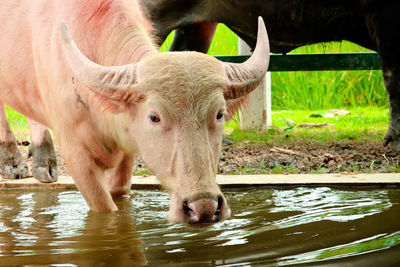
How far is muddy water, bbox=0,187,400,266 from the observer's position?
2.78 meters

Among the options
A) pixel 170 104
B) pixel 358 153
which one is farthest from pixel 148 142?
pixel 358 153

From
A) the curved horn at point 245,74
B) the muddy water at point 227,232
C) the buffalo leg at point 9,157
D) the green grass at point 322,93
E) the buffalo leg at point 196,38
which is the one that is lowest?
the muddy water at point 227,232

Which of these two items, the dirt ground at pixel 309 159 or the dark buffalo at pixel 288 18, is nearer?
the dirt ground at pixel 309 159

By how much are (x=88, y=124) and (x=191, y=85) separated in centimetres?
92

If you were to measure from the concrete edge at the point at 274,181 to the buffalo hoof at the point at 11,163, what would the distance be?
14cm

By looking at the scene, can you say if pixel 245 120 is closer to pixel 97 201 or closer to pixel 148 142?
pixel 97 201

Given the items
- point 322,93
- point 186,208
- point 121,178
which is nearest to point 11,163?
point 121,178

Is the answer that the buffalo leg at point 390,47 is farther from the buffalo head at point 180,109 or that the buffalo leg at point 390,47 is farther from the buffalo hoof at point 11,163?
the buffalo hoof at point 11,163

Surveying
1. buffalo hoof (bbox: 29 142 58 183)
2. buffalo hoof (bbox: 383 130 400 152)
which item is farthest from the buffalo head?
buffalo hoof (bbox: 383 130 400 152)

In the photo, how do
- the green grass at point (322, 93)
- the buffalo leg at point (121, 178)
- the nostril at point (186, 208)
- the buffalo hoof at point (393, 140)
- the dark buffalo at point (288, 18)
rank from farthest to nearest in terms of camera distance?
1. the green grass at point (322, 93)
2. the dark buffalo at point (288, 18)
3. the buffalo hoof at point (393, 140)
4. the buffalo leg at point (121, 178)
5. the nostril at point (186, 208)

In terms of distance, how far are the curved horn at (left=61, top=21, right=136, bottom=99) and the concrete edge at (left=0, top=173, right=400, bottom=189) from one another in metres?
1.61

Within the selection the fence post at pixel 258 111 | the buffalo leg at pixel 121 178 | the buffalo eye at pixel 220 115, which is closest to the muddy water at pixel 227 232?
the buffalo leg at pixel 121 178

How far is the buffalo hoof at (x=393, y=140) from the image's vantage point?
5.66 metres

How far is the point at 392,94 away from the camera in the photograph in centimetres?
577
